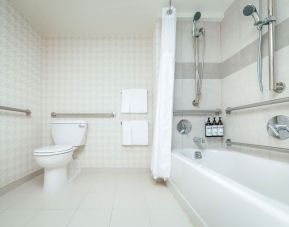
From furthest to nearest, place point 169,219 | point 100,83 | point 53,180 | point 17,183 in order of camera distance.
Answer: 1. point 100,83
2. point 17,183
3. point 53,180
4. point 169,219

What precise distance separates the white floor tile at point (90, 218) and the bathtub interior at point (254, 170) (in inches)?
28.0

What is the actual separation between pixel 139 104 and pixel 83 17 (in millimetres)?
1195

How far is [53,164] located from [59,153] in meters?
0.11

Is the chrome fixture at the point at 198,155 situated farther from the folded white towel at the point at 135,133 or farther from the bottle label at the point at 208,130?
the folded white towel at the point at 135,133

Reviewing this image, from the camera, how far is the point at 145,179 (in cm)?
207

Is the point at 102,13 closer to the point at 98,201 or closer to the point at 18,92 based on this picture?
the point at 18,92

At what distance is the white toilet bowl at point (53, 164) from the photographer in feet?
5.26

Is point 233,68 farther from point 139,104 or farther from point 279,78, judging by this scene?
point 139,104

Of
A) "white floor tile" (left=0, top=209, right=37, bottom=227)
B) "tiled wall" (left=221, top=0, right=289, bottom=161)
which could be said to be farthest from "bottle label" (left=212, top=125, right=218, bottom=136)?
"white floor tile" (left=0, top=209, right=37, bottom=227)

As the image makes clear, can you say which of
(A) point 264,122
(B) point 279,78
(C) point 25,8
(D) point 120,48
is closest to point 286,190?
(A) point 264,122

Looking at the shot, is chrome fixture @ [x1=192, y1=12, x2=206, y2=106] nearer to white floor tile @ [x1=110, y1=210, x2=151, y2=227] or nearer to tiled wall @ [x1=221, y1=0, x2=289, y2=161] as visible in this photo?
tiled wall @ [x1=221, y1=0, x2=289, y2=161]

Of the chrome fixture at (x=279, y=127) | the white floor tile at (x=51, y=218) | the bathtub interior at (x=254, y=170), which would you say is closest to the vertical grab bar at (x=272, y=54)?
the chrome fixture at (x=279, y=127)

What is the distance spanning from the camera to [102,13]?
1984mm

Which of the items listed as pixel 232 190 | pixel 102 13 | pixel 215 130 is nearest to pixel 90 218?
pixel 232 190
